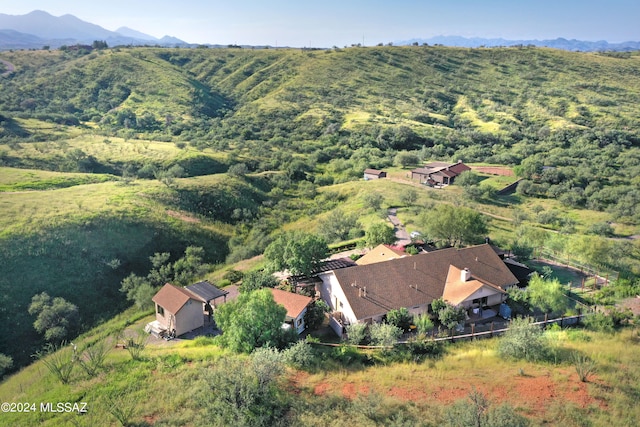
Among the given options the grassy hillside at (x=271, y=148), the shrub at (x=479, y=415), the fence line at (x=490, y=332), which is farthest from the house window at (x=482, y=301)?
the grassy hillside at (x=271, y=148)

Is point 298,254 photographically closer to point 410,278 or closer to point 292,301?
point 292,301

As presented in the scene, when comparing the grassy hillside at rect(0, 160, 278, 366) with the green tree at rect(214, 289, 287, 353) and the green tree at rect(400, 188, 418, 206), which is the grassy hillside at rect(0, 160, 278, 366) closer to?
the green tree at rect(214, 289, 287, 353)

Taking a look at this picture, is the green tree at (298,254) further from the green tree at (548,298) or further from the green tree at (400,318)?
the green tree at (548,298)

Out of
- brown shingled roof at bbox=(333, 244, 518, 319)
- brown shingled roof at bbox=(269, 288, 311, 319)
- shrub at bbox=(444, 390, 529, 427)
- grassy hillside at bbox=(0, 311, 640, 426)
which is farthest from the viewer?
brown shingled roof at bbox=(333, 244, 518, 319)

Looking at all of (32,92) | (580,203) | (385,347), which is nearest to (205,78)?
(32,92)

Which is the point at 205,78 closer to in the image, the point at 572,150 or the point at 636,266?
the point at 572,150

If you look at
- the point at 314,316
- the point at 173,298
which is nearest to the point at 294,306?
the point at 314,316

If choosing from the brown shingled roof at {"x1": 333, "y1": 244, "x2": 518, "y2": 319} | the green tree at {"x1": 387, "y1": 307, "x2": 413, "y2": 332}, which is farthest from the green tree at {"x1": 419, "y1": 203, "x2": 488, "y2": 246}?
the green tree at {"x1": 387, "y1": 307, "x2": 413, "y2": 332}
